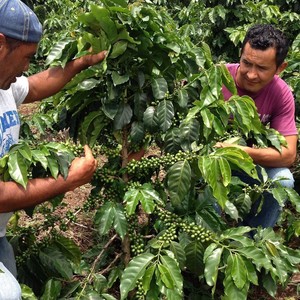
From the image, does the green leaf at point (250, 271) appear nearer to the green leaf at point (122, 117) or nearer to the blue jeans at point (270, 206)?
the green leaf at point (122, 117)

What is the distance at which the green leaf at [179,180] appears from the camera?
1.82 meters

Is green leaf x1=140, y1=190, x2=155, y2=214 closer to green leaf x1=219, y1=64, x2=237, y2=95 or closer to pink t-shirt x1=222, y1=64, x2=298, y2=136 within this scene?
green leaf x1=219, y1=64, x2=237, y2=95

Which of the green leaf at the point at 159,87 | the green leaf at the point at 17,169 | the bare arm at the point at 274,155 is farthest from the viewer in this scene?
the bare arm at the point at 274,155

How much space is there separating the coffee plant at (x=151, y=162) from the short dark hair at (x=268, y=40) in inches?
16.3

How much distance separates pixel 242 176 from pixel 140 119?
3.19 feet

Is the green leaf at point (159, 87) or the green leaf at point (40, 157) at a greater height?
the green leaf at point (159, 87)

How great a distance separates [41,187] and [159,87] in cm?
66

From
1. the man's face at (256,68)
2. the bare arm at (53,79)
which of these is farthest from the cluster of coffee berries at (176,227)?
the man's face at (256,68)

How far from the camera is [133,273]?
68.3 inches

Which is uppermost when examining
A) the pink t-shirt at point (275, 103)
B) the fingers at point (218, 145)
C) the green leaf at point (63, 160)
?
the green leaf at point (63, 160)

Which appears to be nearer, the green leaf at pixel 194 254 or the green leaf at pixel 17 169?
the green leaf at pixel 17 169

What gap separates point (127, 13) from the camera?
1804 mm

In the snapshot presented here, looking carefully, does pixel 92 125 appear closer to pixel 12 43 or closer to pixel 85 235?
pixel 12 43

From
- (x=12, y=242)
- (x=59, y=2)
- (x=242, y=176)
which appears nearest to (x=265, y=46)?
(x=242, y=176)
